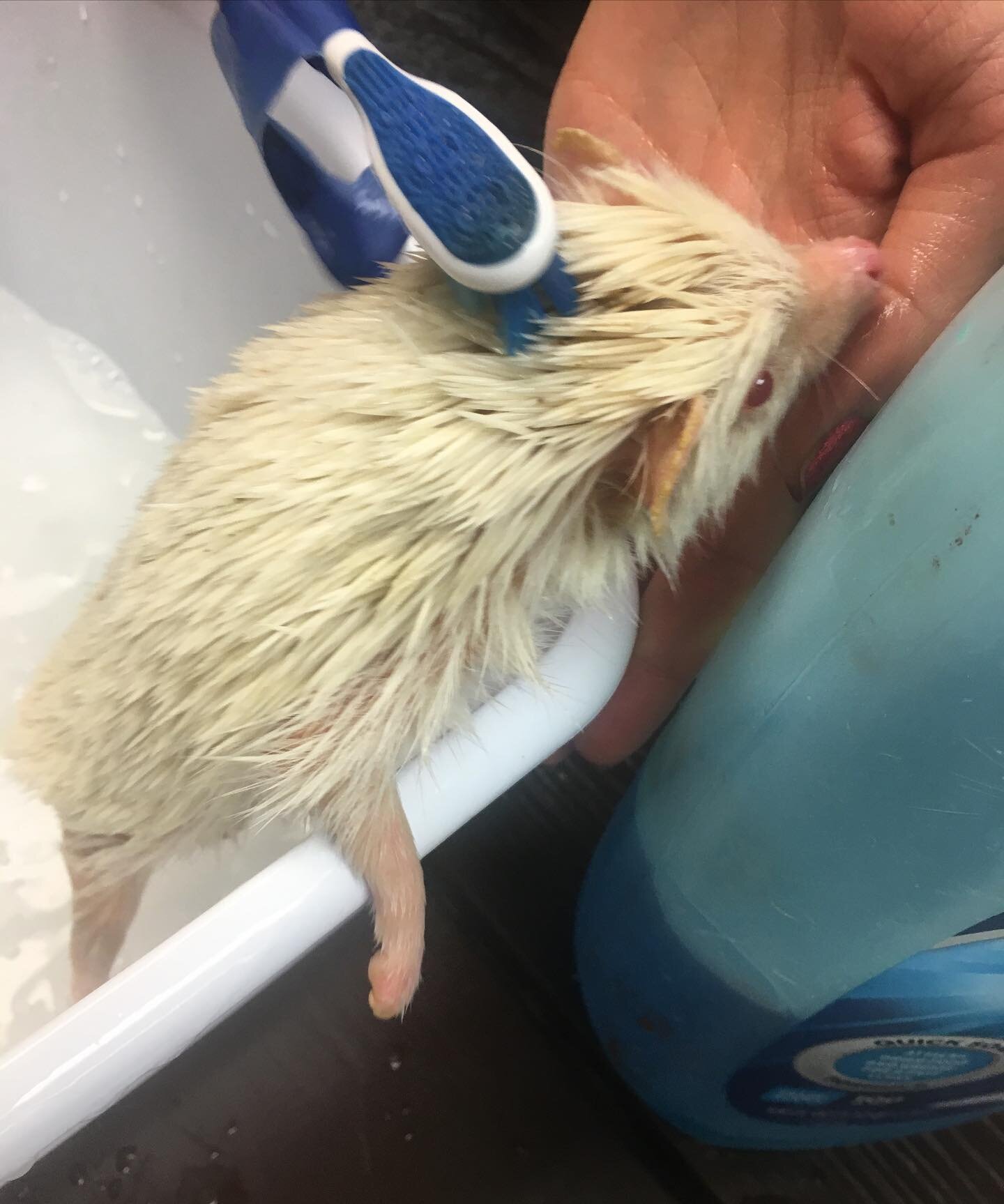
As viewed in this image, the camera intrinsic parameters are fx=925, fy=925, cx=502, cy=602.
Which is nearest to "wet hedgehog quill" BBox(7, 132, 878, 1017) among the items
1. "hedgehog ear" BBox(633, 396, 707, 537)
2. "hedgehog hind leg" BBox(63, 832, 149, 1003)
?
"hedgehog ear" BBox(633, 396, 707, 537)

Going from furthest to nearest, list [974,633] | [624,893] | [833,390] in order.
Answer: [624,893] → [833,390] → [974,633]

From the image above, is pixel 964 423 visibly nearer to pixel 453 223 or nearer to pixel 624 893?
pixel 453 223

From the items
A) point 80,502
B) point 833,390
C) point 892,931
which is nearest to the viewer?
point 892,931

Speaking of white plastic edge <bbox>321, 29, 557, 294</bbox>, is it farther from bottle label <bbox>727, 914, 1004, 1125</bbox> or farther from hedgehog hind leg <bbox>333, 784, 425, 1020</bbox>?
bottle label <bbox>727, 914, 1004, 1125</bbox>

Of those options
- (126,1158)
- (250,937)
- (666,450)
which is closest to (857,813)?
(666,450)

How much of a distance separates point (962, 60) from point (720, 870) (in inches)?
20.9

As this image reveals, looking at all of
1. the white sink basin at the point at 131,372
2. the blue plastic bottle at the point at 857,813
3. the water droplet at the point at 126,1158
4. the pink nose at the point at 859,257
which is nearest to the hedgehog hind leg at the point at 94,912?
the white sink basin at the point at 131,372

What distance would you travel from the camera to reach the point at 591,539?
58cm

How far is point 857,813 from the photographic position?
0.46 metres

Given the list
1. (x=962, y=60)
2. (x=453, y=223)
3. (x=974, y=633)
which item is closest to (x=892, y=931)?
(x=974, y=633)

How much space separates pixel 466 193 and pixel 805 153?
1.37ft

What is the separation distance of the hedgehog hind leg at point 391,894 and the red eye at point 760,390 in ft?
1.03

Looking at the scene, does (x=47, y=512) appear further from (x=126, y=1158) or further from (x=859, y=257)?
(x=859, y=257)

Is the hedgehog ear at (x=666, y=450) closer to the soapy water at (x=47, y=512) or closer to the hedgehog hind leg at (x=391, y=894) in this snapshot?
the hedgehog hind leg at (x=391, y=894)
